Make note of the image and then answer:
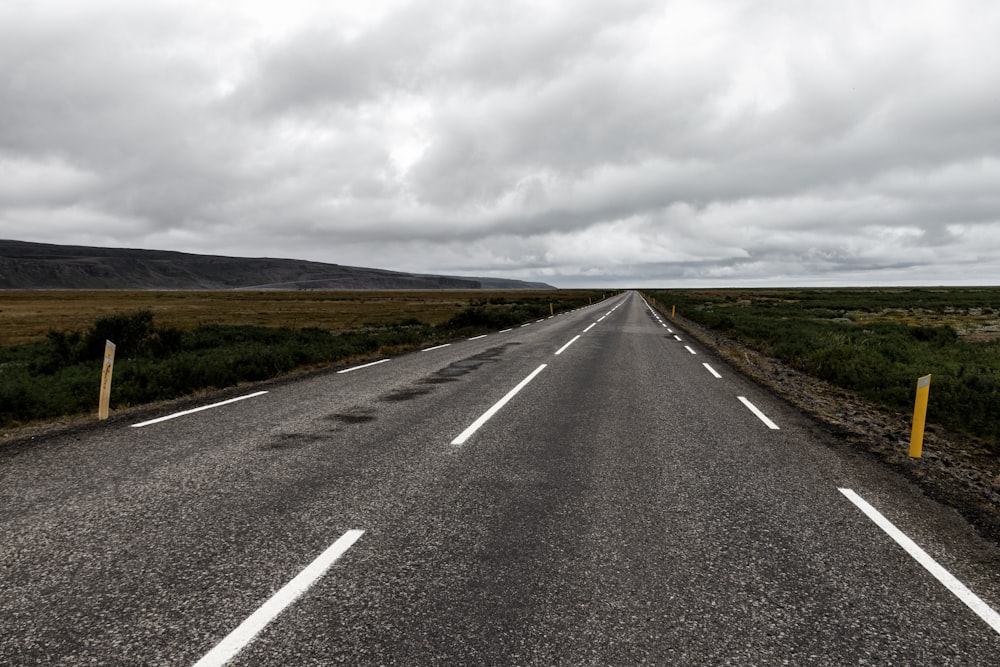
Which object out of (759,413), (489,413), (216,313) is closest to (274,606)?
(489,413)

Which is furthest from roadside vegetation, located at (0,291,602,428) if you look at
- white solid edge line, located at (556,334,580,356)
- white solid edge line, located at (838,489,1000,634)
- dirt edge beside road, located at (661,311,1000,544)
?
dirt edge beside road, located at (661,311,1000,544)

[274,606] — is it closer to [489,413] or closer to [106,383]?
[489,413]

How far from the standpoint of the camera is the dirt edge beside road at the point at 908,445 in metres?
5.07

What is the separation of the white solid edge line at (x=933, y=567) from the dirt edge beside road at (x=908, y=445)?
750 millimetres

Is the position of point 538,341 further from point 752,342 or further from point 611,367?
point 752,342

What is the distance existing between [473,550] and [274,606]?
4.40ft

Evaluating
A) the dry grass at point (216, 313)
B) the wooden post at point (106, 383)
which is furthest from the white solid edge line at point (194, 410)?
the dry grass at point (216, 313)

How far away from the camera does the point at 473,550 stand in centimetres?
380

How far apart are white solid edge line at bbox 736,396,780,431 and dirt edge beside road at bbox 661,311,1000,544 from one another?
0.76 m

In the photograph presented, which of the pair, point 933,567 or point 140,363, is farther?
point 140,363

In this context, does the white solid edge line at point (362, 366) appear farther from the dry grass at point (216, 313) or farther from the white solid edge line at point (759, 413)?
the dry grass at point (216, 313)

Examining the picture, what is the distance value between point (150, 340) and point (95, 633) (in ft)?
48.7

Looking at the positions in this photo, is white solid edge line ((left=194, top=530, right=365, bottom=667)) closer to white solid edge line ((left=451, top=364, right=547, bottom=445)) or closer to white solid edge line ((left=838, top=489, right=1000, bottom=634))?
white solid edge line ((left=451, top=364, right=547, bottom=445))

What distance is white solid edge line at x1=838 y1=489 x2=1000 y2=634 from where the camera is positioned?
3.15 meters
